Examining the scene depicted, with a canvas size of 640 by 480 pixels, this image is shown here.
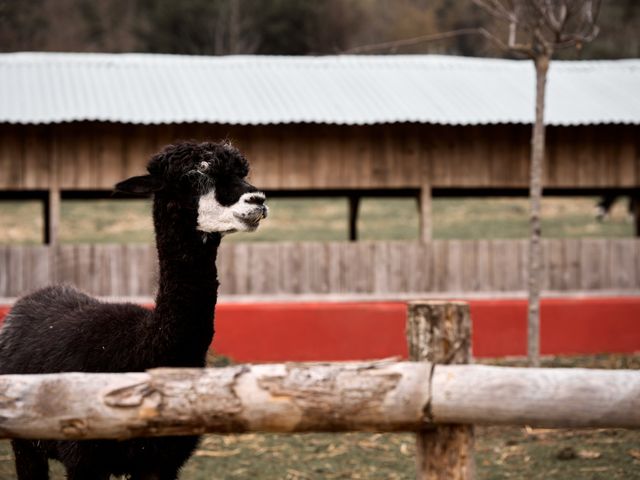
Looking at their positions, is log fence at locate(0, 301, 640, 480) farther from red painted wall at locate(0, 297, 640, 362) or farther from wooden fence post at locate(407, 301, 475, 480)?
red painted wall at locate(0, 297, 640, 362)

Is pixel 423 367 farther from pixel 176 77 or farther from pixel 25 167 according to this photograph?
pixel 176 77

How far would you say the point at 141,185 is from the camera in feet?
16.0

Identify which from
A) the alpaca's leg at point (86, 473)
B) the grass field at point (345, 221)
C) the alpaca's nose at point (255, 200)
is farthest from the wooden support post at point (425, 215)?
the grass field at point (345, 221)

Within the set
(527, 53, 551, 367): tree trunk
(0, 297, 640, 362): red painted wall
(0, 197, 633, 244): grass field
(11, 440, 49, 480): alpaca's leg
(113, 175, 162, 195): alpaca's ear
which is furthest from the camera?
(0, 197, 633, 244): grass field

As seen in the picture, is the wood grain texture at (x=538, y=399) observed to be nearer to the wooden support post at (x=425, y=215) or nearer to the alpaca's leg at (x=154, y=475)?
the alpaca's leg at (x=154, y=475)

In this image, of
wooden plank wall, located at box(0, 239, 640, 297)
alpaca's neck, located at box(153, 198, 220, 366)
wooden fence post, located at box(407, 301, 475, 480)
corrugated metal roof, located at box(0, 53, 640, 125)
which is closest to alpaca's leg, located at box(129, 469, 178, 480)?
alpaca's neck, located at box(153, 198, 220, 366)

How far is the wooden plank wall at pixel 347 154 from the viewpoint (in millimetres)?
13102

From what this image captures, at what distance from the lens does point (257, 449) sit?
28.1 ft

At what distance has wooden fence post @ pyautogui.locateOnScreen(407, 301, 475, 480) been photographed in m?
3.64

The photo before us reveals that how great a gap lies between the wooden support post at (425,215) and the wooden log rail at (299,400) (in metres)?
10.0

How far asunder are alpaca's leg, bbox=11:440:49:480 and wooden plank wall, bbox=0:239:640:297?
6.87 meters

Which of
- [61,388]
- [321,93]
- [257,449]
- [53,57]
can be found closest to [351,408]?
[61,388]

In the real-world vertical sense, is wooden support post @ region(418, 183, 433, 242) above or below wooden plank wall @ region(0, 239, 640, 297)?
above

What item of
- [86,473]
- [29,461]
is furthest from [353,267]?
[86,473]
